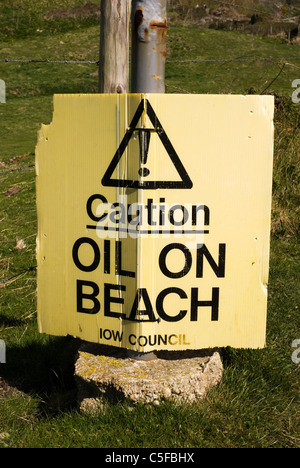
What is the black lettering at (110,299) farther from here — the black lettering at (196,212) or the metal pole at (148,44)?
the metal pole at (148,44)

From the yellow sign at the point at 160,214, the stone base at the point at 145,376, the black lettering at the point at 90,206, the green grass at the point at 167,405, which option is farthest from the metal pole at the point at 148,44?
the green grass at the point at 167,405

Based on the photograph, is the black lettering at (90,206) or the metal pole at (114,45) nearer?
the black lettering at (90,206)

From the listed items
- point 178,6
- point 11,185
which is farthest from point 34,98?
point 178,6

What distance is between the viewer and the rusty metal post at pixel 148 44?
9.13 ft

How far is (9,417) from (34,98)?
14.1m

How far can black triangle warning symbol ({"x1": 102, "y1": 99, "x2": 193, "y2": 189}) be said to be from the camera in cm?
263

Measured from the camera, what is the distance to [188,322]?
2.80 meters

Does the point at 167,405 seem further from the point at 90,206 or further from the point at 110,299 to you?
the point at 90,206

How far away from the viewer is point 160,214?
8.84 ft

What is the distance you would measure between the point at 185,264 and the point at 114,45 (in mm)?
1440

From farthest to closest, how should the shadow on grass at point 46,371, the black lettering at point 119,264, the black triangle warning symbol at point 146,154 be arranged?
the shadow on grass at point 46,371 → the black lettering at point 119,264 → the black triangle warning symbol at point 146,154

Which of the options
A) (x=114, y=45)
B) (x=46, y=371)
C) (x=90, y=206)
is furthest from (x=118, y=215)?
(x=46, y=371)

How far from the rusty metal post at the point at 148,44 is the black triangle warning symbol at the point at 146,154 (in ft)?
0.83

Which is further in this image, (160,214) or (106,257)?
(106,257)
